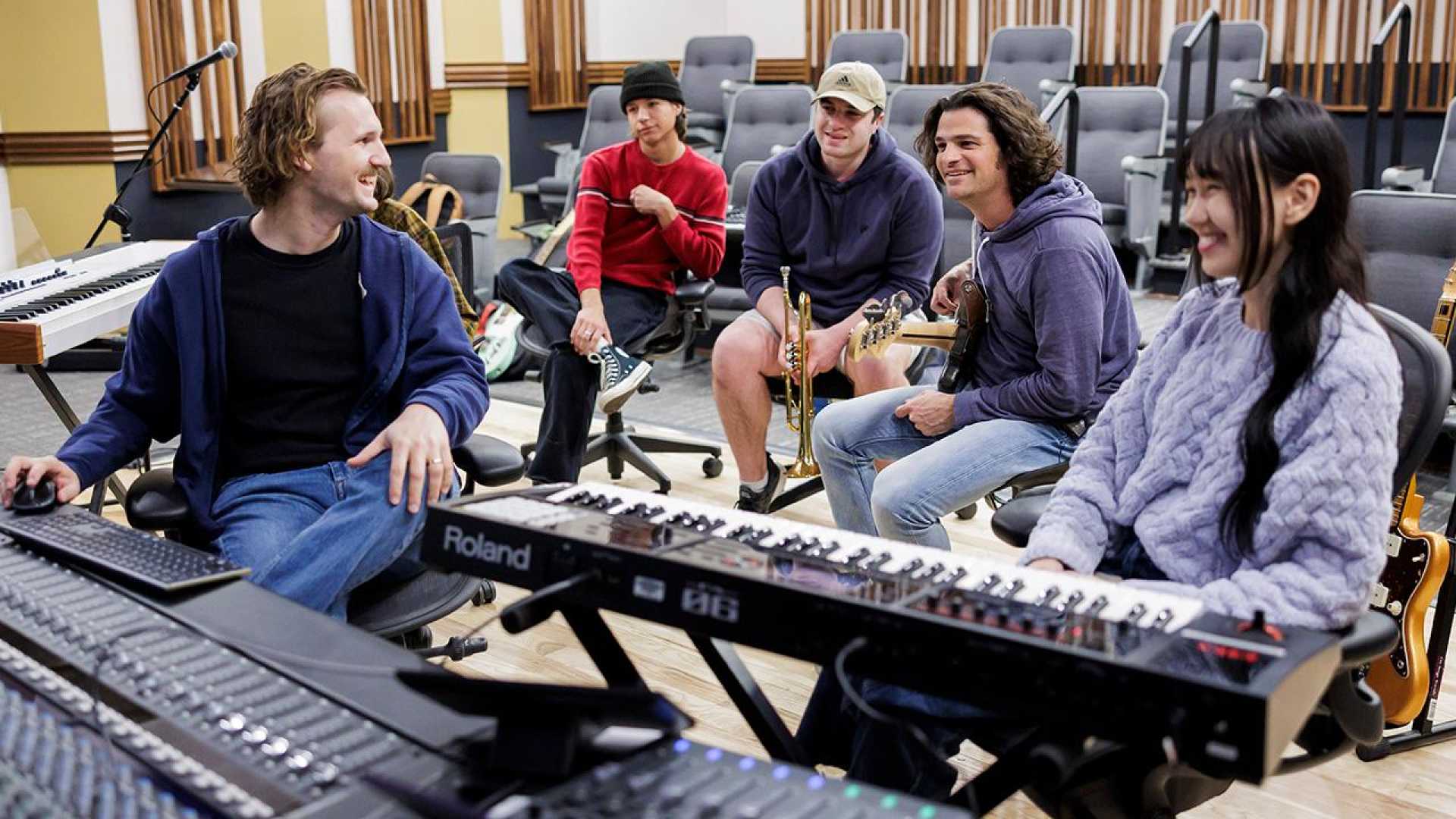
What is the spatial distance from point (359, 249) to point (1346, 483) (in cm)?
151

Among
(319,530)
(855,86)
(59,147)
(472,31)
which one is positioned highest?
(472,31)

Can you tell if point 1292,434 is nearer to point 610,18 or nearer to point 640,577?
point 640,577

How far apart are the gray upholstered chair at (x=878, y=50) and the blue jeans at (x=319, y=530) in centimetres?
646

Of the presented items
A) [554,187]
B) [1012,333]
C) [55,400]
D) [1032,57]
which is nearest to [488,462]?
[1012,333]

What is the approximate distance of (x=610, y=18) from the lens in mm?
9711

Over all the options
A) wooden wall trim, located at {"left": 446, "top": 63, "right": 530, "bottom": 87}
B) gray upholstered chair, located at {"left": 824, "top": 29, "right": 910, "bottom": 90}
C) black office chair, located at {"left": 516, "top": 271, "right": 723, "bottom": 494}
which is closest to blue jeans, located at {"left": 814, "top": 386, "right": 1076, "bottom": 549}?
black office chair, located at {"left": 516, "top": 271, "right": 723, "bottom": 494}

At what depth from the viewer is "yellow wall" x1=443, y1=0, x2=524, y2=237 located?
8711 mm

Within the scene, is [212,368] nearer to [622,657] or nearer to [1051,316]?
[622,657]

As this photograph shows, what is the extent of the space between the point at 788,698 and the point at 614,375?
128 centimetres

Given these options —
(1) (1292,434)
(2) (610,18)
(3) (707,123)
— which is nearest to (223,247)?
(1) (1292,434)

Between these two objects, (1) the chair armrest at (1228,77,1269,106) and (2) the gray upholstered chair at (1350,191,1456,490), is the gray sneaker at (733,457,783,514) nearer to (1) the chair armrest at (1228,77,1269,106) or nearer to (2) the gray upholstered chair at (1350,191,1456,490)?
(2) the gray upholstered chair at (1350,191,1456,490)

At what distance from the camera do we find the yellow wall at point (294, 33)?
6.92 m

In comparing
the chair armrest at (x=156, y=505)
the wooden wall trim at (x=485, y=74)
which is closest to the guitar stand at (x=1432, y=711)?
the chair armrest at (x=156, y=505)

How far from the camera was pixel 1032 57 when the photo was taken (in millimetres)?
8008
